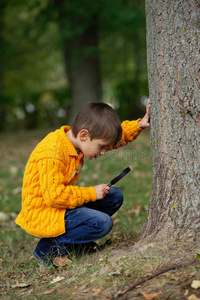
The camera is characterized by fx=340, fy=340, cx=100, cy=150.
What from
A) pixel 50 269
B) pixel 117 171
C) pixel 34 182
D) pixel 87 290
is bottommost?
pixel 117 171

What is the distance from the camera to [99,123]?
270cm

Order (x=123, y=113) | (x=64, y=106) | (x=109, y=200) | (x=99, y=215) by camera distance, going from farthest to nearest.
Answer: (x=64, y=106)
(x=123, y=113)
(x=109, y=200)
(x=99, y=215)

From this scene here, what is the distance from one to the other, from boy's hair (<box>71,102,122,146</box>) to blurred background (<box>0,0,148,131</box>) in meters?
6.84

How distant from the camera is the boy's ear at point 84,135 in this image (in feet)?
9.01

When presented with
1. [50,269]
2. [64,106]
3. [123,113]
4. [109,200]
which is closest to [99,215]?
[109,200]

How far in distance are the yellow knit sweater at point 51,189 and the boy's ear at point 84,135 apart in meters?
0.11

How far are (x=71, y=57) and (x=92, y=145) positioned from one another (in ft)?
28.5

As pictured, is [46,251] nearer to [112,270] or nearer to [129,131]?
[112,270]

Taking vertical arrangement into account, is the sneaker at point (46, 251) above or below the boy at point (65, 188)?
below

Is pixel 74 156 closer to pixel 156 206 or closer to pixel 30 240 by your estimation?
pixel 156 206

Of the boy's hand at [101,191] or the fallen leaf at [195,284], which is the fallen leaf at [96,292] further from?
the boy's hand at [101,191]

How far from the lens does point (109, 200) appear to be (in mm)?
3133

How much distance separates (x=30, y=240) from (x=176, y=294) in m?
2.14

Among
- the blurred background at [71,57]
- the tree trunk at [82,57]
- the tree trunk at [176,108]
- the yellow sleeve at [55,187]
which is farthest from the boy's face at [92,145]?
the tree trunk at [82,57]
